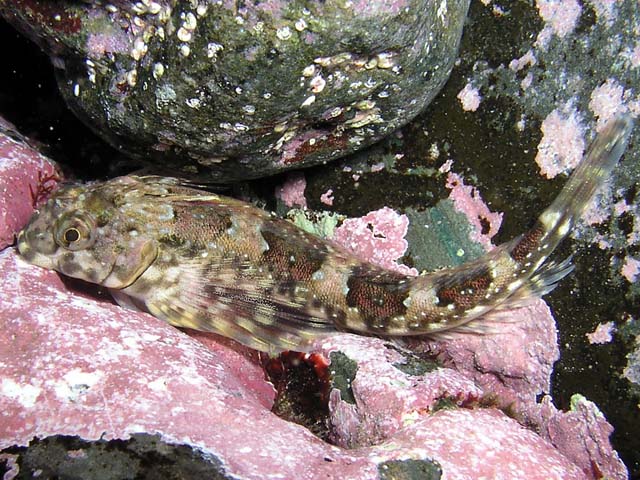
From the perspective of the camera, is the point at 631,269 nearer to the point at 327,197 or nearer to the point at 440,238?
the point at 440,238

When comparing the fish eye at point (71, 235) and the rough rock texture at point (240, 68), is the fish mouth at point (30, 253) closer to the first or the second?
the fish eye at point (71, 235)

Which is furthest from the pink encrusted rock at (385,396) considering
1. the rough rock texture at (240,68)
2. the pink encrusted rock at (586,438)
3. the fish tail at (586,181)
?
the rough rock texture at (240,68)

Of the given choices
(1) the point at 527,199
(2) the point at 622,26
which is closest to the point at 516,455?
(1) the point at 527,199

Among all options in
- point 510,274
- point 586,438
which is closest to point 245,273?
point 510,274

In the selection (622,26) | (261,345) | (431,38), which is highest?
(622,26)

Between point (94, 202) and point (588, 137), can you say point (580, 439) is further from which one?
point (94, 202)

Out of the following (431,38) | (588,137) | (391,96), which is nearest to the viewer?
(431,38)

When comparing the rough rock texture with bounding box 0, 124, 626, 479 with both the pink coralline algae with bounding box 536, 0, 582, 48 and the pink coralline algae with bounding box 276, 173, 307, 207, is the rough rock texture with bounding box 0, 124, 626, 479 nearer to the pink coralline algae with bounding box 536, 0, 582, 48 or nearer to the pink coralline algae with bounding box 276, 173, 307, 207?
the pink coralline algae with bounding box 276, 173, 307, 207
